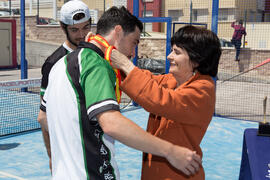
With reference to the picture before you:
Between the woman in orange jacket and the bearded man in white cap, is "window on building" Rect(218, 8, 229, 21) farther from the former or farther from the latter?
the woman in orange jacket

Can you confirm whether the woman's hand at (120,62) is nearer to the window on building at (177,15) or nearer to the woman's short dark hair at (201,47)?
the woman's short dark hair at (201,47)

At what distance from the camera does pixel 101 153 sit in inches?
80.1

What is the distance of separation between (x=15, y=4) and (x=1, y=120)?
117 ft

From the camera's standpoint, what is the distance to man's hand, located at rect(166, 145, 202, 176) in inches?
75.4

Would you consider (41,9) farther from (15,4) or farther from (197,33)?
(197,33)

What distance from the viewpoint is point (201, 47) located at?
242 cm

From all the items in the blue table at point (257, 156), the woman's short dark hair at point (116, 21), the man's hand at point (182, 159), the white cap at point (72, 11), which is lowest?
the blue table at point (257, 156)

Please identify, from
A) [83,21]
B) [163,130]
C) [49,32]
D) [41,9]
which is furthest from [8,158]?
[41,9]

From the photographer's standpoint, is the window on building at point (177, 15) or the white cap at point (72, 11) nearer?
the white cap at point (72, 11)

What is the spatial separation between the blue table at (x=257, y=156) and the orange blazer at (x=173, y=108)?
71 centimetres

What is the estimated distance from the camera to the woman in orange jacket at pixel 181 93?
2.17 meters

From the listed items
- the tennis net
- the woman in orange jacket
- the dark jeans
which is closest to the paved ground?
the dark jeans

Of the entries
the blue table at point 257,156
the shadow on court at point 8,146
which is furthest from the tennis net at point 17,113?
the blue table at point 257,156

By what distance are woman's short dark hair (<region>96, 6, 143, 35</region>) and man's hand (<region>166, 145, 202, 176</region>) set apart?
88 centimetres
